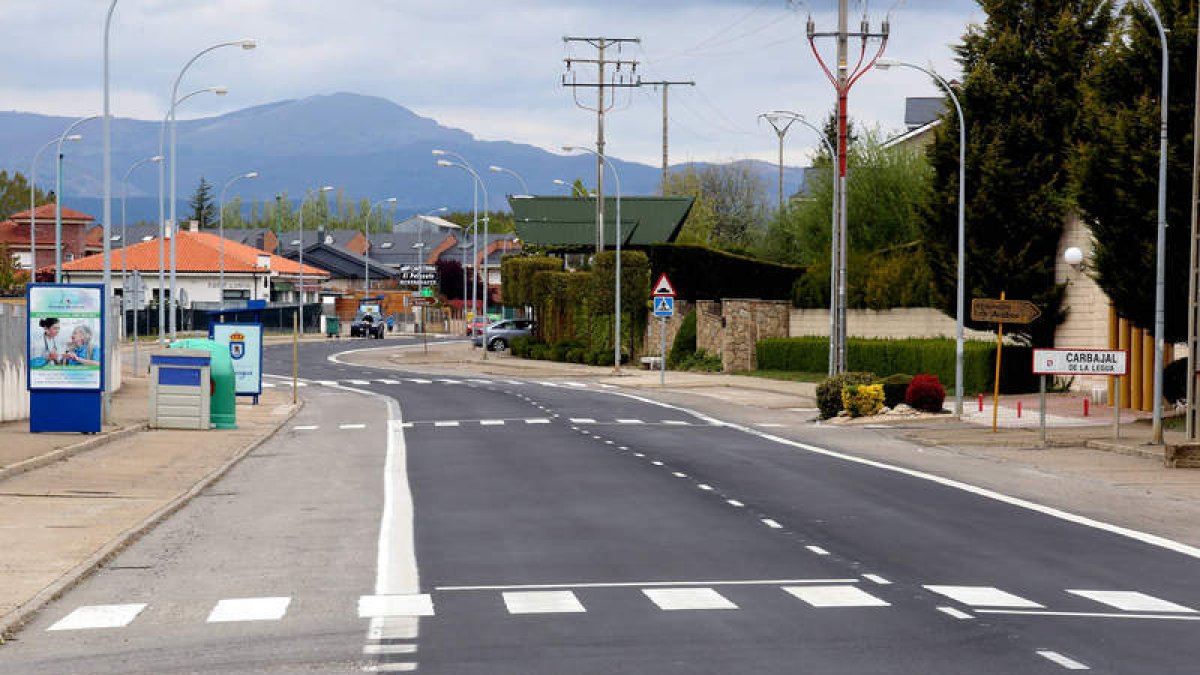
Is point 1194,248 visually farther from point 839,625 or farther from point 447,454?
point 839,625

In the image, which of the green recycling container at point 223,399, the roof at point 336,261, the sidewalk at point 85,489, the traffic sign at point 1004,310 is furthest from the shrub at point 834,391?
the roof at point 336,261

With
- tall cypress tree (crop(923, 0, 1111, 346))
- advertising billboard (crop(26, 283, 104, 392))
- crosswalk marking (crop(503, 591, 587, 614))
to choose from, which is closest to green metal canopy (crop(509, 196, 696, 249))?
tall cypress tree (crop(923, 0, 1111, 346))

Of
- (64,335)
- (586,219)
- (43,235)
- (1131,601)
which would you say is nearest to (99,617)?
(1131,601)

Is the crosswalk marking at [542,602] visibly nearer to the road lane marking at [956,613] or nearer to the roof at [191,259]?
the road lane marking at [956,613]

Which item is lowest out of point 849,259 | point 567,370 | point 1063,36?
point 567,370

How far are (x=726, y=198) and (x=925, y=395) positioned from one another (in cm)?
9445

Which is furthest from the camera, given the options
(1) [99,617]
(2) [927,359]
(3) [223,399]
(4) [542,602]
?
(2) [927,359]

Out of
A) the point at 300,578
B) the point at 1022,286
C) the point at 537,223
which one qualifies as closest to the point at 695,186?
the point at 537,223

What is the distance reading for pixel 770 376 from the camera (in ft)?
208

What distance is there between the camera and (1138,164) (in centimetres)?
3431

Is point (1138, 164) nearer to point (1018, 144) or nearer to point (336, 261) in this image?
point (1018, 144)

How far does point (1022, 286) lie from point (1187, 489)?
2386 cm

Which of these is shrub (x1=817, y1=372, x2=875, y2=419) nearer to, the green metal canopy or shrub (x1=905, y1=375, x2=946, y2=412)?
shrub (x1=905, y1=375, x2=946, y2=412)

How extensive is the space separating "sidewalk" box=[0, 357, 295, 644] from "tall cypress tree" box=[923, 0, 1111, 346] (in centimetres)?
1971
